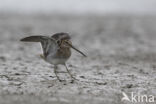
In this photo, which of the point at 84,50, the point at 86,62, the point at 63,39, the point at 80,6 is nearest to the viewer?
the point at 63,39

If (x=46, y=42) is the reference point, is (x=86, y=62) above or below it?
below

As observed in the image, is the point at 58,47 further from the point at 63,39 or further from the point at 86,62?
the point at 86,62

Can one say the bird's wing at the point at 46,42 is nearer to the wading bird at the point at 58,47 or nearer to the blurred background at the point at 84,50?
the wading bird at the point at 58,47

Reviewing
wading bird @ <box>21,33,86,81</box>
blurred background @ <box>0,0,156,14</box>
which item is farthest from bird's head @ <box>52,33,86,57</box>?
blurred background @ <box>0,0,156,14</box>

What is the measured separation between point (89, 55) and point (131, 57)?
0.85 m

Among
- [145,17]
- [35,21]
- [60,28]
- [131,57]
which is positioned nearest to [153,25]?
[145,17]

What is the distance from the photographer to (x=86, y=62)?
7.70 meters

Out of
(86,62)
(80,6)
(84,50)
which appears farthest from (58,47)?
(80,6)

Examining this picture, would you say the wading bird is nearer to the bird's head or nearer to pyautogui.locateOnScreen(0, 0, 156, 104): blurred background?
the bird's head

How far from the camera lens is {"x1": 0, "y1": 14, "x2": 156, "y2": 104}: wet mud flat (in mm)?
5156

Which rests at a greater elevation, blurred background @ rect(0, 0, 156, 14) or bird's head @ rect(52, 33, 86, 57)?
blurred background @ rect(0, 0, 156, 14)

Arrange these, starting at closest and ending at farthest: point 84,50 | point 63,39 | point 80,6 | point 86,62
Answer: point 63,39, point 86,62, point 84,50, point 80,6

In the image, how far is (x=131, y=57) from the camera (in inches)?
329

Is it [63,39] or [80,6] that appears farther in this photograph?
[80,6]
